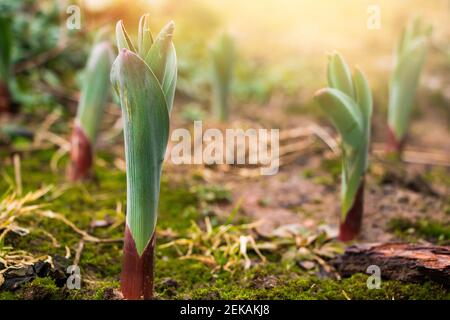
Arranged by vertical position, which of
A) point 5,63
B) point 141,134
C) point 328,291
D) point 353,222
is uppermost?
point 5,63

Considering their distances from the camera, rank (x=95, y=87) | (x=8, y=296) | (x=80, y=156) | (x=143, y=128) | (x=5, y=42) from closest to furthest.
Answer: (x=143, y=128) → (x=8, y=296) → (x=95, y=87) → (x=80, y=156) → (x=5, y=42)

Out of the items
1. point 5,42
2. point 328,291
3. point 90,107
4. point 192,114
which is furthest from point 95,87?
point 328,291

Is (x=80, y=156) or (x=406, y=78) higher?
(x=406, y=78)

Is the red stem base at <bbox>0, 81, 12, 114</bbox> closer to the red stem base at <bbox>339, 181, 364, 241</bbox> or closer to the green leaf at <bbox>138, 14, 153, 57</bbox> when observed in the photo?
the green leaf at <bbox>138, 14, 153, 57</bbox>

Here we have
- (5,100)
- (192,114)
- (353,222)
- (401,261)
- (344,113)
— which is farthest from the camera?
(192,114)

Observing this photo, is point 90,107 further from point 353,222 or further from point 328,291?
point 328,291

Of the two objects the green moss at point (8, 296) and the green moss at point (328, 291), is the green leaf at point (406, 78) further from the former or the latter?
the green moss at point (8, 296)

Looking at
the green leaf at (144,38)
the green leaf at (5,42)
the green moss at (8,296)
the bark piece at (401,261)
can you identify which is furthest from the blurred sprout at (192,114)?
the green moss at (8,296)

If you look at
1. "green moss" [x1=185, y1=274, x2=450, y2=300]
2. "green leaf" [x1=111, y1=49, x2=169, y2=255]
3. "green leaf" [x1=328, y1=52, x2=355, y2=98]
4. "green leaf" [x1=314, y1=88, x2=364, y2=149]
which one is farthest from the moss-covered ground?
"green leaf" [x1=328, y1=52, x2=355, y2=98]

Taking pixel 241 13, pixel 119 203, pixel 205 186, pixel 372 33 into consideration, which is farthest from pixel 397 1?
pixel 119 203
